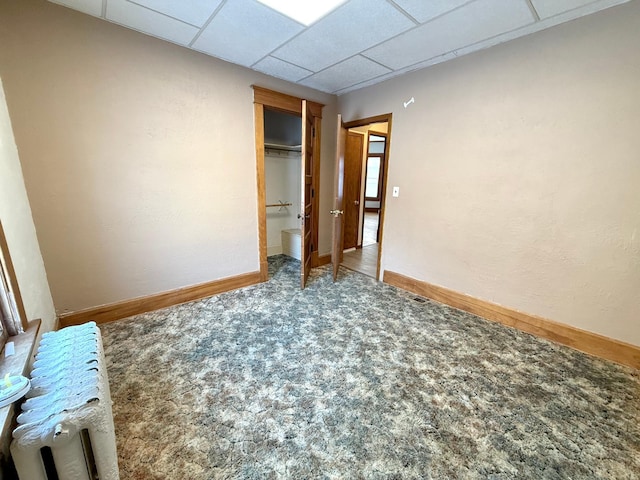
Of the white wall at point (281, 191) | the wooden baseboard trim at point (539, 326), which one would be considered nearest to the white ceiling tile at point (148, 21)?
the white wall at point (281, 191)

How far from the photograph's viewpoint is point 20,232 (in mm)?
1630

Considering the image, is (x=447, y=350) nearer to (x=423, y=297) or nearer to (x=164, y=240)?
(x=423, y=297)

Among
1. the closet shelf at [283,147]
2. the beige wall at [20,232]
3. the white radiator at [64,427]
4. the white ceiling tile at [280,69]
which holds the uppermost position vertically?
the white ceiling tile at [280,69]

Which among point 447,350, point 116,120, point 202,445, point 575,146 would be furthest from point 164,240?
point 575,146

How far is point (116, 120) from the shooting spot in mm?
2215

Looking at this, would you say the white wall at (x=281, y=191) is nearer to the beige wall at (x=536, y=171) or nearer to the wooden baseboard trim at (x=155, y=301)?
the wooden baseboard trim at (x=155, y=301)

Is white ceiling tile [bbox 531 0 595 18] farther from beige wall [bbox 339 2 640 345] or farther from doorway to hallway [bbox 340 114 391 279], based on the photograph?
doorway to hallway [bbox 340 114 391 279]

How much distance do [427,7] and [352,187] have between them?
3.10m

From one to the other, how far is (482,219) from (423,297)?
111 centimetres

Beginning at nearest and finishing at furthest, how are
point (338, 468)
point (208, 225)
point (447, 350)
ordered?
point (338, 468), point (447, 350), point (208, 225)

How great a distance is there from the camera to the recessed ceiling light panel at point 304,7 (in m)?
1.78

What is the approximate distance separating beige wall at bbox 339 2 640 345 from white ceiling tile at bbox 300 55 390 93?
35cm

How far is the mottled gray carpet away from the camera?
49.5 inches

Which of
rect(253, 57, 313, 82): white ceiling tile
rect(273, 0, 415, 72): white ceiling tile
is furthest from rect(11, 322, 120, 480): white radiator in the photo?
rect(253, 57, 313, 82): white ceiling tile
